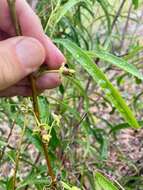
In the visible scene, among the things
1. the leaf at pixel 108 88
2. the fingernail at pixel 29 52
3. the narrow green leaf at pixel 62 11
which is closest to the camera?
the leaf at pixel 108 88

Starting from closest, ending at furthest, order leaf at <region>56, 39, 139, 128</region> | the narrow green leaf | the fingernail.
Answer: leaf at <region>56, 39, 139, 128</region>
the fingernail
the narrow green leaf

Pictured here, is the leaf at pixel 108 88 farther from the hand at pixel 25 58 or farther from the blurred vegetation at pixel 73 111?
the hand at pixel 25 58

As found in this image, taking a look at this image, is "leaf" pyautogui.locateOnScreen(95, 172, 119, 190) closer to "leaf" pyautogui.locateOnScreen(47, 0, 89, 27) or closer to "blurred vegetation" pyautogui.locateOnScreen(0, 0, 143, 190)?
"blurred vegetation" pyautogui.locateOnScreen(0, 0, 143, 190)

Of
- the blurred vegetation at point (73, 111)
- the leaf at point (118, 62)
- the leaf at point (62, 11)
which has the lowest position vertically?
the blurred vegetation at point (73, 111)

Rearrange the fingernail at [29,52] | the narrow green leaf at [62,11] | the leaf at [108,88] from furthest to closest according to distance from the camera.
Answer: the narrow green leaf at [62,11], the fingernail at [29,52], the leaf at [108,88]

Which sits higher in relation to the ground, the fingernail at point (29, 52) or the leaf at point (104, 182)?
the fingernail at point (29, 52)

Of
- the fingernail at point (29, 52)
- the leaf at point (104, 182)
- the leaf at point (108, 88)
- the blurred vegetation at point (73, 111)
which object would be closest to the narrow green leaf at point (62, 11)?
the blurred vegetation at point (73, 111)

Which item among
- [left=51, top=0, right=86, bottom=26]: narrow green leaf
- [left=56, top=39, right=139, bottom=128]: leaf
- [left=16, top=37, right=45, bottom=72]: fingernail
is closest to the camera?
[left=56, top=39, right=139, bottom=128]: leaf

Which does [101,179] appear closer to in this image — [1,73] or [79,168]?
[1,73]

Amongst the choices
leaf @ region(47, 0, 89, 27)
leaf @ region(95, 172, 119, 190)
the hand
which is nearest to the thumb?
the hand
